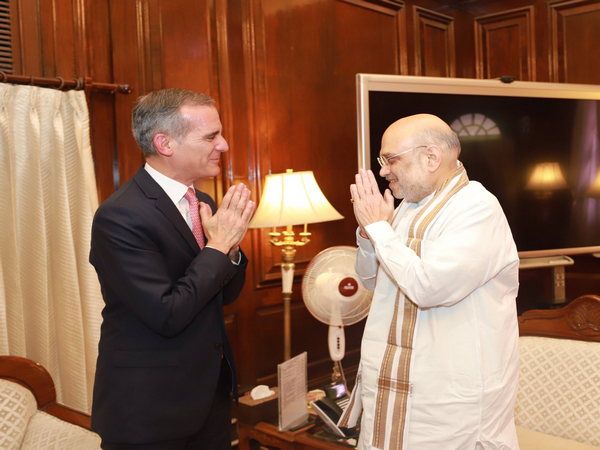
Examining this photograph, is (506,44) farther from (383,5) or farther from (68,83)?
(68,83)

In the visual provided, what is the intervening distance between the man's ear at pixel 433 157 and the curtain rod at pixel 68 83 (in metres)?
1.72

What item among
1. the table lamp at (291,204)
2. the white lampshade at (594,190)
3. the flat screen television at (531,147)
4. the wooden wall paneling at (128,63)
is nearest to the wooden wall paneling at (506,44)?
the flat screen television at (531,147)

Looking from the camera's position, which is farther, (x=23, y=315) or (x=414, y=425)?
(x=23, y=315)

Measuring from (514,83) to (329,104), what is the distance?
1177mm

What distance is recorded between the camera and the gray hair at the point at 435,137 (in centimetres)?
163

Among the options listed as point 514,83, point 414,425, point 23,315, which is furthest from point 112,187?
point 514,83

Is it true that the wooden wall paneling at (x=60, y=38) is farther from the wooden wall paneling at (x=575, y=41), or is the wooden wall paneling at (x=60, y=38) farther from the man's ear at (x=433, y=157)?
the wooden wall paneling at (x=575, y=41)

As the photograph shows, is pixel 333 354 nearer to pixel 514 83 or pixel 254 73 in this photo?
pixel 254 73

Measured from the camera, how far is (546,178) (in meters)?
3.63

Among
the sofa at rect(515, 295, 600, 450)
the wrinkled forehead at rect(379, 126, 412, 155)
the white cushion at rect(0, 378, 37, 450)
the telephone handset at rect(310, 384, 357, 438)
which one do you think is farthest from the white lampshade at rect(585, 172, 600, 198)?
the white cushion at rect(0, 378, 37, 450)

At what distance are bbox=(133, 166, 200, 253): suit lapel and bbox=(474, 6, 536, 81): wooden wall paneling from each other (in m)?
3.71

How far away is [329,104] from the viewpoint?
3684 mm

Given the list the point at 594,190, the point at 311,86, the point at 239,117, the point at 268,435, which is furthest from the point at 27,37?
the point at 594,190

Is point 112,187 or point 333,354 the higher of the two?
point 112,187
